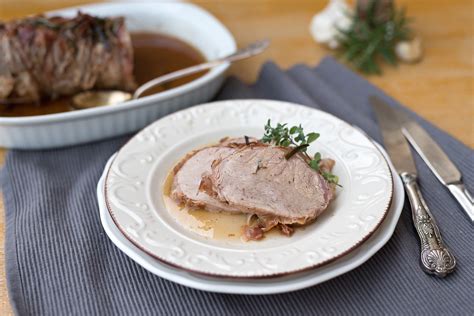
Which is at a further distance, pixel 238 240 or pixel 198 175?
pixel 198 175

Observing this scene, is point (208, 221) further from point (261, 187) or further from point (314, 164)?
point (314, 164)

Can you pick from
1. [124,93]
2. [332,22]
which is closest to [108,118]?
[124,93]

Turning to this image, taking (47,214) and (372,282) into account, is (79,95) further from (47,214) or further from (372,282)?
(372,282)

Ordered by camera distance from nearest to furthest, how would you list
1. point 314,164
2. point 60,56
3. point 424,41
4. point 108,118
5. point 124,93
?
point 314,164 < point 108,118 < point 60,56 < point 124,93 < point 424,41

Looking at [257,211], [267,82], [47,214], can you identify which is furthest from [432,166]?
[47,214]

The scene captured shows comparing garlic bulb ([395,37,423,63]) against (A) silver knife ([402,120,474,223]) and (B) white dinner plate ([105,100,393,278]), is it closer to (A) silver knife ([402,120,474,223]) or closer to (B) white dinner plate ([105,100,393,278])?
(A) silver knife ([402,120,474,223])

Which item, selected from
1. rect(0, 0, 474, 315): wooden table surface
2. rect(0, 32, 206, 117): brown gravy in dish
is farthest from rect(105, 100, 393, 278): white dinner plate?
rect(0, 0, 474, 315): wooden table surface

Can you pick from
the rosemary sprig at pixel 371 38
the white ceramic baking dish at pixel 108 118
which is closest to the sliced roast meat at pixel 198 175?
the white ceramic baking dish at pixel 108 118
